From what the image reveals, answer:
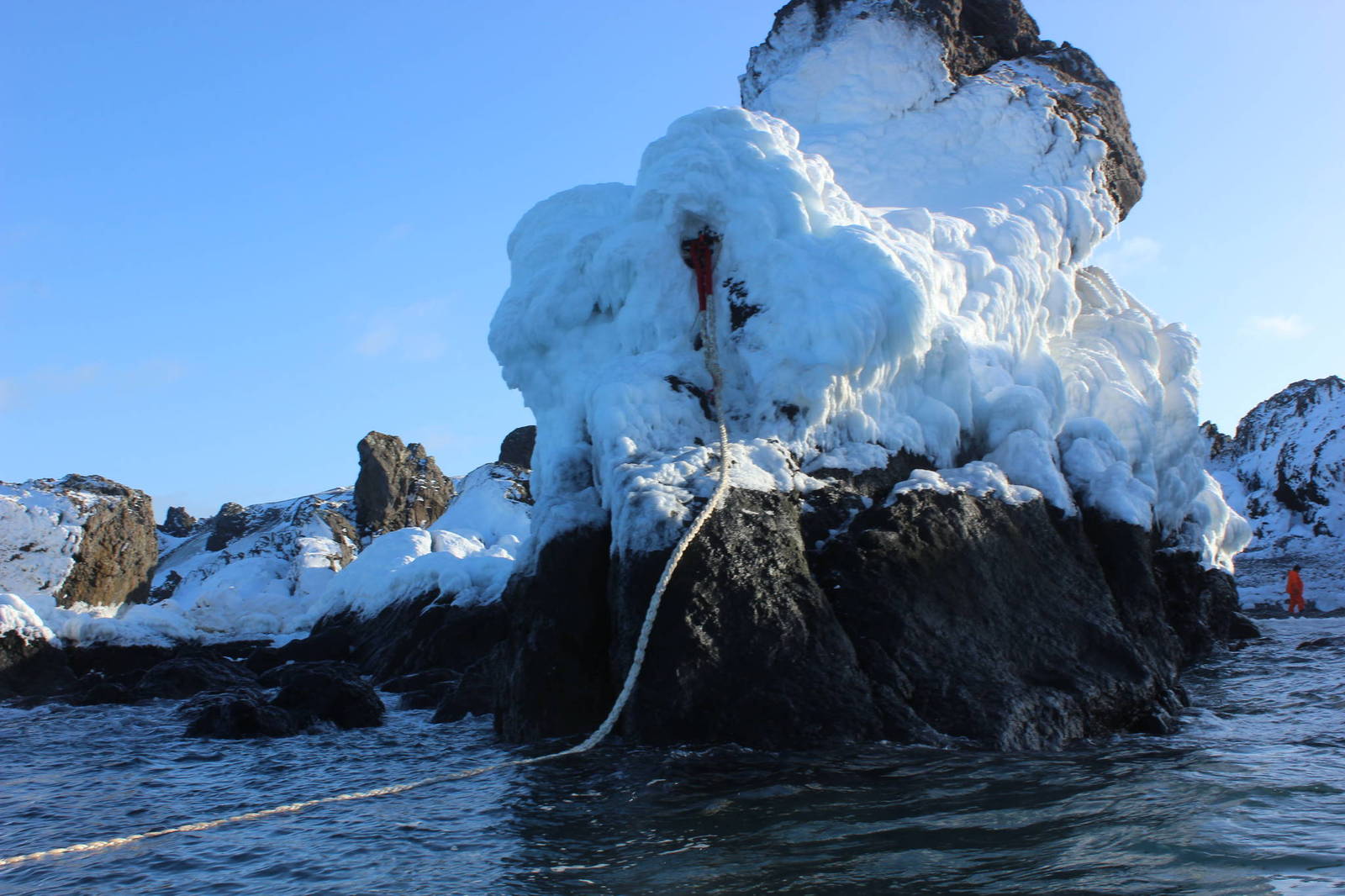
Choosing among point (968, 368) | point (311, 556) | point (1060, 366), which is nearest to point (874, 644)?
point (968, 368)

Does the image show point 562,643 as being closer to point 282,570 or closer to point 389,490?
point 282,570

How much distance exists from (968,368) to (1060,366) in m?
2.89

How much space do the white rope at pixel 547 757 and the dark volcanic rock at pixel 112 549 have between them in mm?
19507

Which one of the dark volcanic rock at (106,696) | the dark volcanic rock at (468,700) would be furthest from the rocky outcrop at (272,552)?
the dark volcanic rock at (468,700)

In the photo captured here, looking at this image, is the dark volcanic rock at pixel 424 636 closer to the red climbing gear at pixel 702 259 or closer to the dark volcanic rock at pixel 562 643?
the dark volcanic rock at pixel 562 643

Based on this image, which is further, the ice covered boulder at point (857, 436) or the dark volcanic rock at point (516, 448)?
the dark volcanic rock at point (516, 448)

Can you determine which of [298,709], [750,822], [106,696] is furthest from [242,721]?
[750,822]

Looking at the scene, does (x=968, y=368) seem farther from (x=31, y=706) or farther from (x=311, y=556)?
(x=311, y=556)

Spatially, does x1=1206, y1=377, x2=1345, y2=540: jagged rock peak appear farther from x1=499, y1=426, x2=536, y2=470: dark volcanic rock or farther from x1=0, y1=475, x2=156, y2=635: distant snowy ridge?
x1=0, y1=475, x2=156, y2=635: distant snowy ridge

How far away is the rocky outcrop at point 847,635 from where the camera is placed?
841 cm

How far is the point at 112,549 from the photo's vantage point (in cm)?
2502

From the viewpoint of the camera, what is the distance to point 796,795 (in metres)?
6.80

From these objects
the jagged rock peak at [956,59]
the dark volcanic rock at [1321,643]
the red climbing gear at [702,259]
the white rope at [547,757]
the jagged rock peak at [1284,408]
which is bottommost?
the dark volcanic rock at [1321,643]

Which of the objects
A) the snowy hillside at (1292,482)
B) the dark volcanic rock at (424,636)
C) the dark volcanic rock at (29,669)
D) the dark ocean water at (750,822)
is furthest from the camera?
the snowy hillside at (1292,482)
